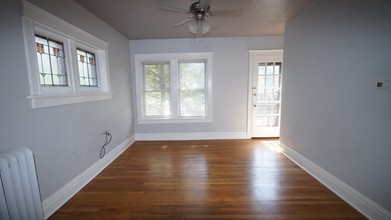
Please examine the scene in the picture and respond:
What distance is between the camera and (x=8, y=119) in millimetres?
1371

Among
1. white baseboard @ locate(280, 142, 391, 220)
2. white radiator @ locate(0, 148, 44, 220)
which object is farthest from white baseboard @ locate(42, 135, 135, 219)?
white baseboard @ locate(280, 142, 391, 220)

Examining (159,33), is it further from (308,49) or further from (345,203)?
(345,203)

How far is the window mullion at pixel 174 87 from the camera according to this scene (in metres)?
3.97

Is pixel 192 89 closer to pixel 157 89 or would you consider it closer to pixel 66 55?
pixel 157 89

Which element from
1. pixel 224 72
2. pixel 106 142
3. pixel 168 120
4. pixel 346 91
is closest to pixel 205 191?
pixel 106 142

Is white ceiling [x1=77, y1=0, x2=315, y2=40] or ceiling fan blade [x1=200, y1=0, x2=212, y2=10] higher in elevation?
white ceiling [x1=77, y1=0, x2=315, y2=40]

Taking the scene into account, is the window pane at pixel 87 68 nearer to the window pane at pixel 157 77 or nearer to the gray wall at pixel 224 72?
the gray wall at pixel 224 72

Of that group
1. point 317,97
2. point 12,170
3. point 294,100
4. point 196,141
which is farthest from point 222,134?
point 12,170

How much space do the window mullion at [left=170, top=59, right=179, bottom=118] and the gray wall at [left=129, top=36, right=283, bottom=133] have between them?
0.99 feet

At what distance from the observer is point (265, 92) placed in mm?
4008

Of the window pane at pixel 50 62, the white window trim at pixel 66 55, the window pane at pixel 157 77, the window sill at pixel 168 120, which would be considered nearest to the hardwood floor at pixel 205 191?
the window sill at pixel 168 120

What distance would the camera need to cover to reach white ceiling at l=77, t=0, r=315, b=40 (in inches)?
90.0

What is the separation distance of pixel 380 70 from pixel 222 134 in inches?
118

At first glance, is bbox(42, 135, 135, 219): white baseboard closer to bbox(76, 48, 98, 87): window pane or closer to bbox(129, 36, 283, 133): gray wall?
bbox(76, 48, 98, 87): window pane
